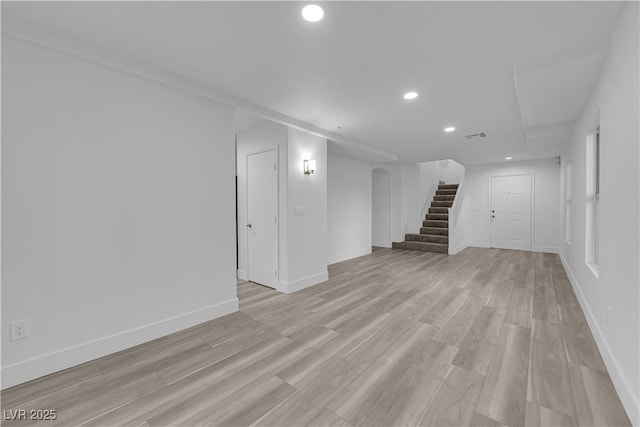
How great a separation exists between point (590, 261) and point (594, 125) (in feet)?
4.94

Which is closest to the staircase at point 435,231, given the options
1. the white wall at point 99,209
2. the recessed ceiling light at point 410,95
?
the recessed ceiling light at point 410,95

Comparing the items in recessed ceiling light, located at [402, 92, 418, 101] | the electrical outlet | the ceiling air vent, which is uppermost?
the ceiling air vent

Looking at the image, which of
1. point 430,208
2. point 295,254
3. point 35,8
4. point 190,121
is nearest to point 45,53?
point 35,8

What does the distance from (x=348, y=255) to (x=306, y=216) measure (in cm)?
254

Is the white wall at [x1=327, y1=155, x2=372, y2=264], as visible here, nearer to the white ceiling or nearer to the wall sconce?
the wall sconce

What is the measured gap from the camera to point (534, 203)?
725 cm

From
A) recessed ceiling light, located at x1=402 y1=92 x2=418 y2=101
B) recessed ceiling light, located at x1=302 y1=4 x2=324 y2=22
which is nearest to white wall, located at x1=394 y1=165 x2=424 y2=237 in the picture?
recessed ceiling light, located at x1=402 y1=92 x2=418 y2=101

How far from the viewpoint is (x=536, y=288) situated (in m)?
4.05

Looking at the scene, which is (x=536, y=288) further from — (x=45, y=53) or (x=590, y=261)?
(x=45, y=53)

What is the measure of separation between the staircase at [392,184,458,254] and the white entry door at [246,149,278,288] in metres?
4.69

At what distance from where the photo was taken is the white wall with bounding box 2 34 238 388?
6.38 ft

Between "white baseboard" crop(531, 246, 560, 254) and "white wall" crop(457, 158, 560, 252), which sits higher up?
"white wall" crop(457, 158, 560, 252)

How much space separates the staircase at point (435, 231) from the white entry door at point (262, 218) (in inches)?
185

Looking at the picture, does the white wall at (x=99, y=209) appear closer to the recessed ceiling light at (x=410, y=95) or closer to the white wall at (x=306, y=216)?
the white wall at (x=306, y=216)
